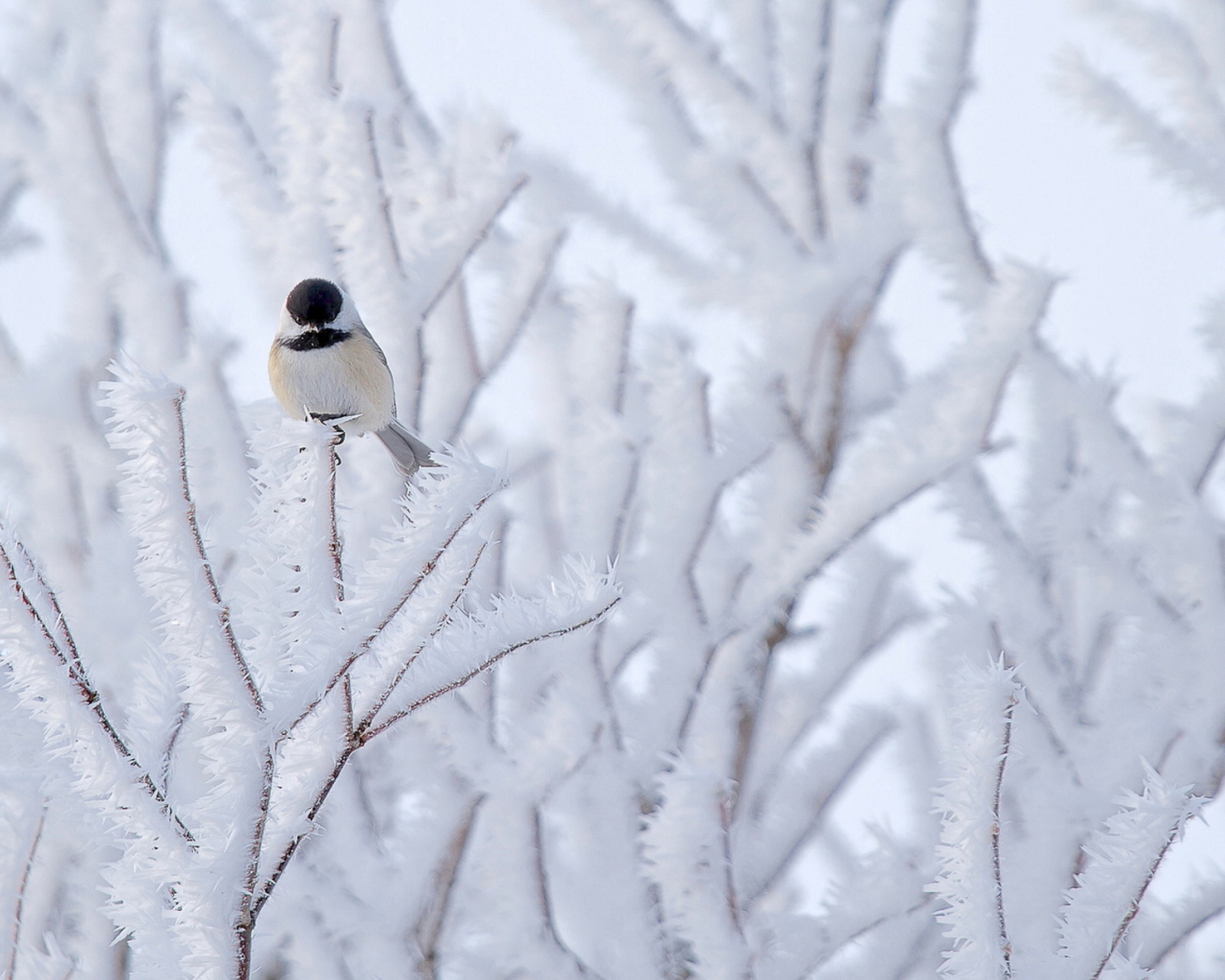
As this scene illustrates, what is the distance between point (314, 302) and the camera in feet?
5.99

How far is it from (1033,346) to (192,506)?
147cm

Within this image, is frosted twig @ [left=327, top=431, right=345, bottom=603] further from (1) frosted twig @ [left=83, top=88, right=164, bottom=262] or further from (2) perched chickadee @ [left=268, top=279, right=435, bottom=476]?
(1) frosted twig @ [left=83, top=88, right=164, bottom=262]

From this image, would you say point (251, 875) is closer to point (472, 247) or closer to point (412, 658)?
point (412, 658)

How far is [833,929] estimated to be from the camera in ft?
4.83

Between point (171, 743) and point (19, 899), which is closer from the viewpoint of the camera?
point (171, 743)

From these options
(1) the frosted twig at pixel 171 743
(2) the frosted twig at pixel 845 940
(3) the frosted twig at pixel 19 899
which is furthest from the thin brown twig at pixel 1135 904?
(3) the frosted twig at pixel 19 899

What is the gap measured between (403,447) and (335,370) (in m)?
0.16

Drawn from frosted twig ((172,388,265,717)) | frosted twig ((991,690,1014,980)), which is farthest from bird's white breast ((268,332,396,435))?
frosted twig ((991,690,1014,980))

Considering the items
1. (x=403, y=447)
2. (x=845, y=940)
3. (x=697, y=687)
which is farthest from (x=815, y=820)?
(x=403, y=447)

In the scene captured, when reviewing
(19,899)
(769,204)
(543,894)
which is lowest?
(19,899)

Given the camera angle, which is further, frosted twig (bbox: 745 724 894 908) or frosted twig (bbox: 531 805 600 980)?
frosted twig (bbox: 745 724 894 908)

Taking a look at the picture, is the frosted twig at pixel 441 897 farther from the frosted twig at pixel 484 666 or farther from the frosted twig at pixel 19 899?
the frosted twig at pixel 484 666

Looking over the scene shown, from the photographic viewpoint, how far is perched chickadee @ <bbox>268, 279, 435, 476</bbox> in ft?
5.84

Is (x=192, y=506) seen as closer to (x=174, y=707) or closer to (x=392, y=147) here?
(x=174, y=707)
